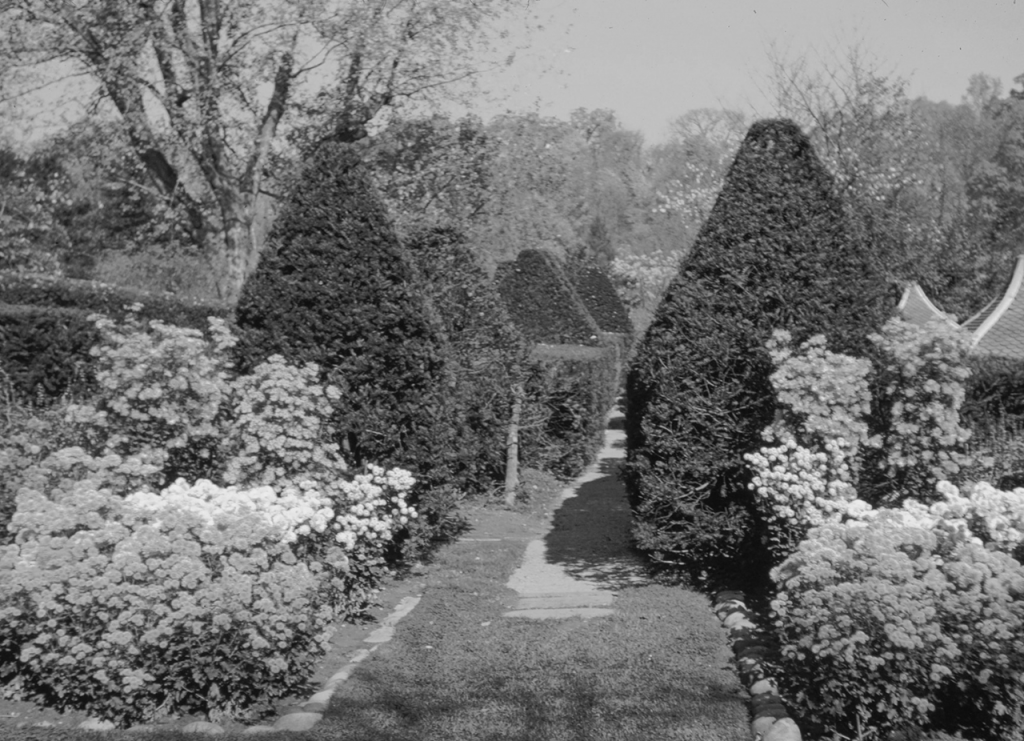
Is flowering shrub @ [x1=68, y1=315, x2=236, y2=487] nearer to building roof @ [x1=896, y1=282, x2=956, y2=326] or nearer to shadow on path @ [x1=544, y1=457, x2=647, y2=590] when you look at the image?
shadow on path @ [x1=544, y1=457, x2=647, y2=590]

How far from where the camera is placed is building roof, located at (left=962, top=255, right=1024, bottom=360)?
13891 mm

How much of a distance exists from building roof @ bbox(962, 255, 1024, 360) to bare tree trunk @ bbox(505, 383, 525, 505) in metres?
6.54

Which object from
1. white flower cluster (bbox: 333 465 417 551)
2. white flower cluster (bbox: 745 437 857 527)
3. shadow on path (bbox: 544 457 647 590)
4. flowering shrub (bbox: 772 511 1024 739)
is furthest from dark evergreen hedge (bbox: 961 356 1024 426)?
white flower cluster (bbox: 333 465 417 551)

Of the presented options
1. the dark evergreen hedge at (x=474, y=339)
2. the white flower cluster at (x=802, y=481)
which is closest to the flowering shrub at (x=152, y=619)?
the white flower cluster at (x=802, y=481)

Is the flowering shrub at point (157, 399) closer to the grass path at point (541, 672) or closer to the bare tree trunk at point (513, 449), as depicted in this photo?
the grass path at point (541, 672)

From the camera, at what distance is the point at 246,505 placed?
5305 mm

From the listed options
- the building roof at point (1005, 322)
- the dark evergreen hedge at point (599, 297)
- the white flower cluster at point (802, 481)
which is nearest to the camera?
the white flower cluster at point (802, 481)

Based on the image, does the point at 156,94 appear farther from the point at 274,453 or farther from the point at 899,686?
the point at 899,686

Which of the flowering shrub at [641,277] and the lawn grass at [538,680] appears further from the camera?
the flowering shrub at [641,277]

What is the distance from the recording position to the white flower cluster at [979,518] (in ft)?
16.3

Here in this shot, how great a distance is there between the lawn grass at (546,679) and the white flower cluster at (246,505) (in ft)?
2.79

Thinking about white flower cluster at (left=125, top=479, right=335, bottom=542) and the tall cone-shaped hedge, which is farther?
the tall cone-shaped hedge

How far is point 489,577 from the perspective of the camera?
7637mm

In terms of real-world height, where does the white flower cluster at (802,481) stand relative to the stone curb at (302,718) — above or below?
above
